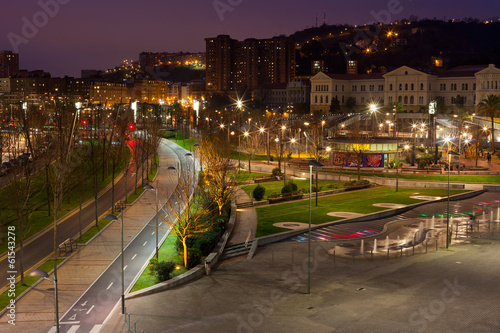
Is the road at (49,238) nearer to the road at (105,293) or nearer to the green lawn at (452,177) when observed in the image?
the road at (105,293)

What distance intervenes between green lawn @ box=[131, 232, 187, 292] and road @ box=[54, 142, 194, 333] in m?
0.45

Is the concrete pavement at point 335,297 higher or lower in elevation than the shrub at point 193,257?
lower

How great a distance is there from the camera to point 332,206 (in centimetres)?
4775

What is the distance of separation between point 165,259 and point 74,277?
18.1 ft

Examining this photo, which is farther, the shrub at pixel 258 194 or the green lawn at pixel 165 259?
the shrub at pixel 258 194

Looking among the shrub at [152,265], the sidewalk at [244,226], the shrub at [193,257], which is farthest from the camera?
the sidewalk at [244,226]

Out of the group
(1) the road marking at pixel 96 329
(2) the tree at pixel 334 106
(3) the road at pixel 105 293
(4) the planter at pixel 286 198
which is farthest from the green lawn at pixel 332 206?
(2) the tree at pixel 334 106

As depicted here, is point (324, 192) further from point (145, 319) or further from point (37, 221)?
point (145, 319)

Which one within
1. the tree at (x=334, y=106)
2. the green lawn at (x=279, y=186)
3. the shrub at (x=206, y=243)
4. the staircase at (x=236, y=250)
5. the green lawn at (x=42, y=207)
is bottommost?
the staircase at (x=236, y=250)

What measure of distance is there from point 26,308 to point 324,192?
33405 mm

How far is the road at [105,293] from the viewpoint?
23422 mm

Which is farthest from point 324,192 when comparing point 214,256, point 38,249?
point 38,249

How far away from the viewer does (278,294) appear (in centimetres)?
2647

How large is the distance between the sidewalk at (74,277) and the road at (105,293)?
0.44 m
